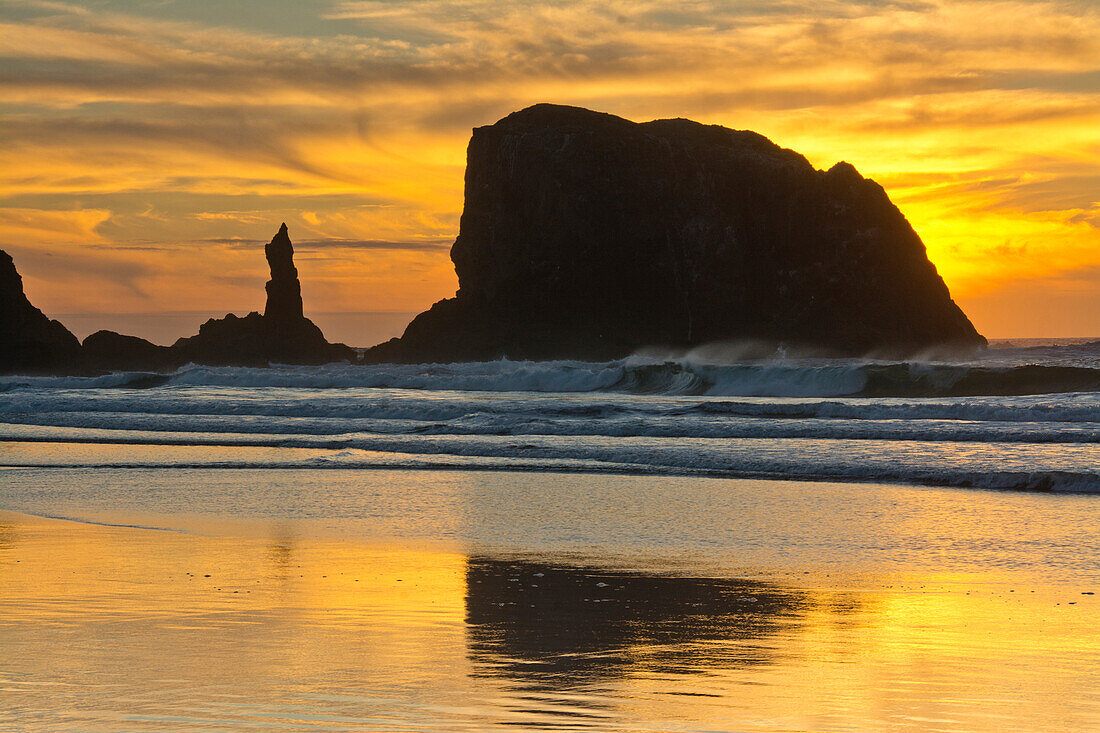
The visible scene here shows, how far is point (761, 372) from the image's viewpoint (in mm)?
45000

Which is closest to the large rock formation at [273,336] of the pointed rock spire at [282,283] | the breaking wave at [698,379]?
the pointed rock spire at [282,283]

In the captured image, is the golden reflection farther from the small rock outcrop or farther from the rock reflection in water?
the small rock outcrop

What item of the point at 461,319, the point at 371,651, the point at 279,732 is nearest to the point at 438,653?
the point at 371,651

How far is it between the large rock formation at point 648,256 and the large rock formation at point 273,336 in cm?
843

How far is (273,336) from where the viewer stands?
9200 centimetres

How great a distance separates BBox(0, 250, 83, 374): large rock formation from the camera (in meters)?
82.2

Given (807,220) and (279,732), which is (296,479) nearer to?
(279,732)

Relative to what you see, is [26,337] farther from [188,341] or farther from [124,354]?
[188,341]

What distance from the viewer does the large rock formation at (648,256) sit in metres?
86.5

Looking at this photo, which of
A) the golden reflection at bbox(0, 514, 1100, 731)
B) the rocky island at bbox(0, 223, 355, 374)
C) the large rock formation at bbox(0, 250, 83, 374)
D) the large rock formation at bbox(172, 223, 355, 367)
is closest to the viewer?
the golden reflection at bbox(0, 514, 1100, 731)

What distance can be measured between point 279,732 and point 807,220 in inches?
3571

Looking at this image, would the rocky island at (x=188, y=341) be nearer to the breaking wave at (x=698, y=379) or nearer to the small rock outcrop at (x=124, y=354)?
the small rock outcrop at (x=124, y=354)

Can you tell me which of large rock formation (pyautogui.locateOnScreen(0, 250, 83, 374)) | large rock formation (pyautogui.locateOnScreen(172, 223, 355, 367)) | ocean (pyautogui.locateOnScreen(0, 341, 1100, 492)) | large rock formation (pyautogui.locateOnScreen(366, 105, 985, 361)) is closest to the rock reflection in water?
ocean (pyautogui.locateOnScreen(0, 341, 1100, 492))

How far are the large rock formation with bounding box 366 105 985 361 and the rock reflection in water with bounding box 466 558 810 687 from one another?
7496 cm
